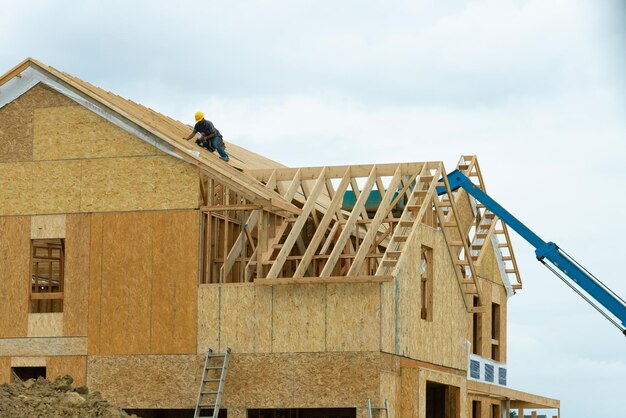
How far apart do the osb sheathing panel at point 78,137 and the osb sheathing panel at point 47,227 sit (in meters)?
1.19

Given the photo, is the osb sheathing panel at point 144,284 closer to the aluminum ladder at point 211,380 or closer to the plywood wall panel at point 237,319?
the aluminum ladder at point 211,380

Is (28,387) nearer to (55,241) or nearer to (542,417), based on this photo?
(55,241)

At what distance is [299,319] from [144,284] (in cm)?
309

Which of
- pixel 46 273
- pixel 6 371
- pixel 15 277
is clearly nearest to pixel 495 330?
pixel 46 273

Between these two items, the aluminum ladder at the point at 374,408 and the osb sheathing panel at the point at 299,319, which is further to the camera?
the osb sheathing panel at the point at 299,319

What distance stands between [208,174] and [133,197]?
5.32 feet

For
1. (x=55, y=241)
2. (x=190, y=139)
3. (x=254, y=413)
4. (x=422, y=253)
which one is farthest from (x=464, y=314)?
(x=55, y=241)

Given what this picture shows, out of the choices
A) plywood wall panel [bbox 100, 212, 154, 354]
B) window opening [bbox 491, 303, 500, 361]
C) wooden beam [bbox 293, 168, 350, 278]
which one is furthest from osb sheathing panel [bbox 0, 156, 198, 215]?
window opening [bbox 491, 303, 500, 361]

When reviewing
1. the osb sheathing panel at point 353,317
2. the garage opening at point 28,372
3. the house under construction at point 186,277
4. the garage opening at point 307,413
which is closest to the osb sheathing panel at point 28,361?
the house under construction at point 186,277

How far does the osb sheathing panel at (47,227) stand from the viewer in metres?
24.2

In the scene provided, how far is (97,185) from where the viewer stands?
24.2m

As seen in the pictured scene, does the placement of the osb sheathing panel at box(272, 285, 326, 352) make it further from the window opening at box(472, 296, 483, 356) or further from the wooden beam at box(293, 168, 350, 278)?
the window opening at box(472, 296, 483, 356)

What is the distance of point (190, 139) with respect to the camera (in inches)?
1013

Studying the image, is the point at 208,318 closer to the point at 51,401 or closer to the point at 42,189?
the point at 51,401
